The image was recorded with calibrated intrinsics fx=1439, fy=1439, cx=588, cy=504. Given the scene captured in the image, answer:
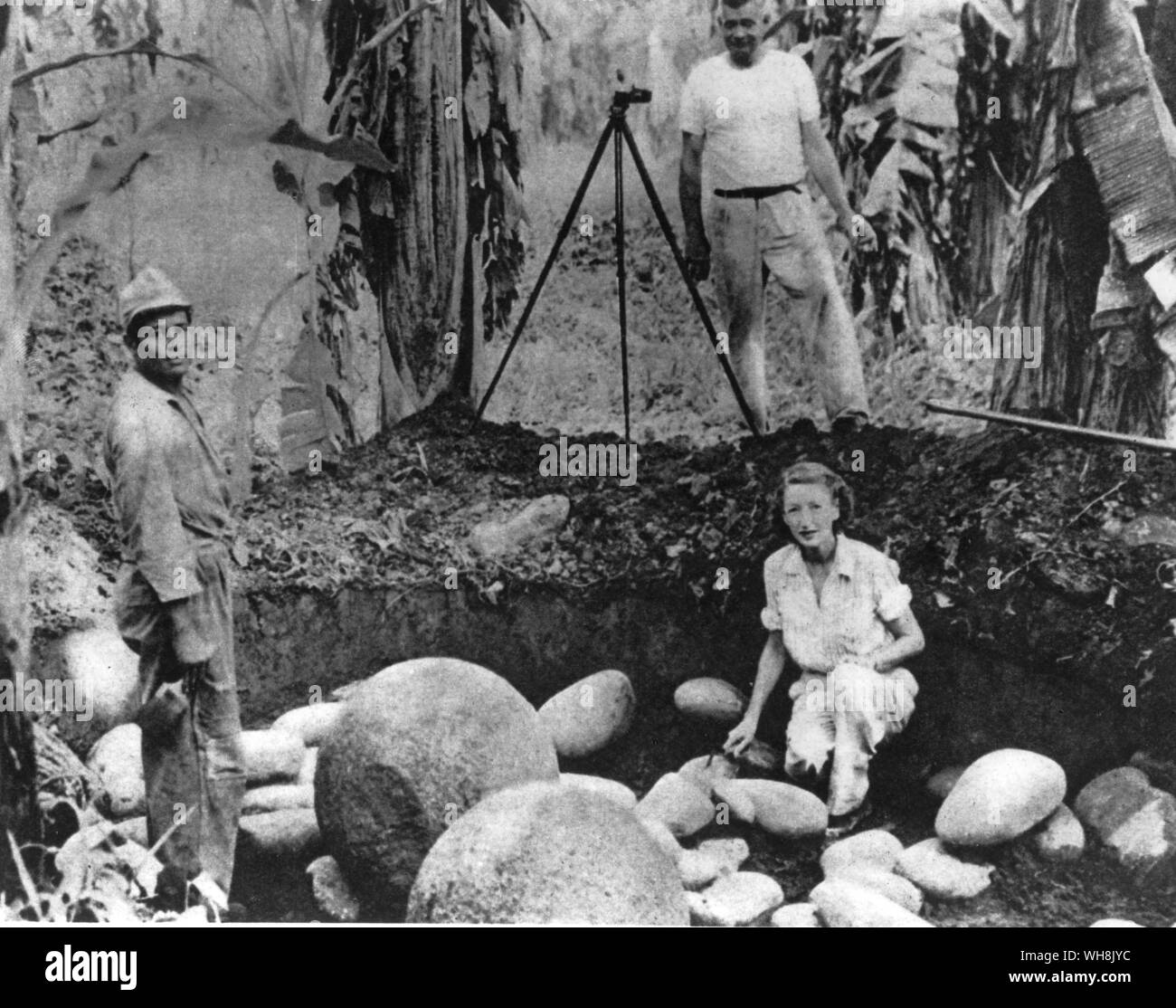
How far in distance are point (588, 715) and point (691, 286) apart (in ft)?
6.09

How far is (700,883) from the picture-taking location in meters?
5.77

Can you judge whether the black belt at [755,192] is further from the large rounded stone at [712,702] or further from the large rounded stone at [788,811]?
the large rounded stone at [788,811]

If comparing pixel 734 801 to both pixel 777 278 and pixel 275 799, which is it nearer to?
pixel 275 799

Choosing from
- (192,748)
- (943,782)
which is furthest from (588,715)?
(192,748)

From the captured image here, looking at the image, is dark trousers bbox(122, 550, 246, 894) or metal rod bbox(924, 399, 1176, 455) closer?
dark trousers bbox(122, 550, 246, 894)

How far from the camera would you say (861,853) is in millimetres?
5750

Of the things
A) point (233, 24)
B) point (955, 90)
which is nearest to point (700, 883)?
point (955, 90)

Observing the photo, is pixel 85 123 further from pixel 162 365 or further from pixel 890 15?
pixel 890 15

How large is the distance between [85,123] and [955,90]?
3689 millimetres

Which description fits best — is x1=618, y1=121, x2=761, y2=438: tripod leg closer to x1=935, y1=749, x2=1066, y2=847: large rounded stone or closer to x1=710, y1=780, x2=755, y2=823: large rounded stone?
x1=710, y1=780, x2=755, y2=823: large rounded stone

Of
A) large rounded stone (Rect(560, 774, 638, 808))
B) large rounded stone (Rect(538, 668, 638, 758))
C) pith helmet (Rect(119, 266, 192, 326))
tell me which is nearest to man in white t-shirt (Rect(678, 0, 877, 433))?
large rounded stone (Rect(538, 668, 638, 758))

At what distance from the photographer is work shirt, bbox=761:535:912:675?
5.90 meters

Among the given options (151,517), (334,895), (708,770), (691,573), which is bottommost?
(334,895)

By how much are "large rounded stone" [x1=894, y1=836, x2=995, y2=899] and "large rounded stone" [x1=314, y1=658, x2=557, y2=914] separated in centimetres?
147
